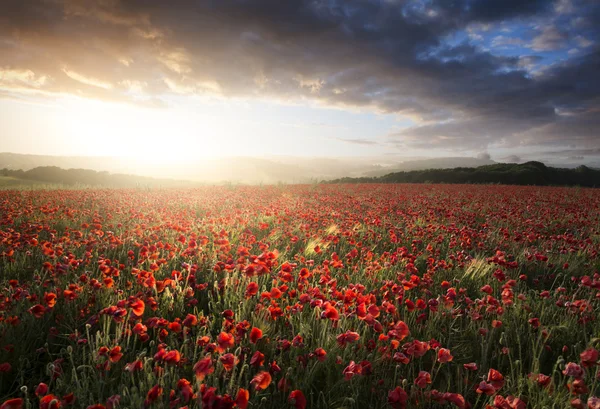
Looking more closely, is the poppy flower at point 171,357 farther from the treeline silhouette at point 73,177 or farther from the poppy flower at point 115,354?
the treeline silhouette at point 73,177

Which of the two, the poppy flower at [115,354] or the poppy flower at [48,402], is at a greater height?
the poppy flower at [48,402]

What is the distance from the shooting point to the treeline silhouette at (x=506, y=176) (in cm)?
3681

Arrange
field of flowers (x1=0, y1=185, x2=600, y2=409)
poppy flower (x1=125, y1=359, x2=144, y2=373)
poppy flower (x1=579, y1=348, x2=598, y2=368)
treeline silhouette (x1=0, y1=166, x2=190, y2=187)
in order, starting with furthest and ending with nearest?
treeline silhouette (x1=0, y1=166, x2=190, y2=187), field of flowers (x1=0, y1=185, x2=600, y2=409), poppy flower (x1=579, y1=348, x2=598, y2=368), poppy flower (x1=125, y1=359, x2=144, y2=373)

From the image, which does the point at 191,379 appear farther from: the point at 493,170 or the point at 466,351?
the point at 493,170

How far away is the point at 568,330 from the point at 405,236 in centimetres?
340

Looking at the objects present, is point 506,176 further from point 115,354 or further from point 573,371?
point 115,354

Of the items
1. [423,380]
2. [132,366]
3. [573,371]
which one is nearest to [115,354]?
[132,366]

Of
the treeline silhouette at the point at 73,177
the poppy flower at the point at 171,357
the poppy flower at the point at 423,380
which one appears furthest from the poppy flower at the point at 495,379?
the treeline silhouette at the point at 73,177

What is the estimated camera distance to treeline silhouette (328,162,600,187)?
36.8 metres

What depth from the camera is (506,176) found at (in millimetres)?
38156

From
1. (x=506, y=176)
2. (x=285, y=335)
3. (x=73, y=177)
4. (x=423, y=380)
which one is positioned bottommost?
(x=285, y=335)

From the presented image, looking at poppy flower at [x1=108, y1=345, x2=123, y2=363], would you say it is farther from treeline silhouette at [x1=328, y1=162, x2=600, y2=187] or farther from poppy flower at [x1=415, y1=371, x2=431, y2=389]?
treeline silhouette at [x1=328, y1=162, x2=600, y2=187]

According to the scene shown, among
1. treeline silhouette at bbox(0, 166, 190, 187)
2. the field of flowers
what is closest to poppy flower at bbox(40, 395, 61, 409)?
the field of flowers

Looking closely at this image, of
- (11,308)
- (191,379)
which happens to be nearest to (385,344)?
Answer: (191,379)
